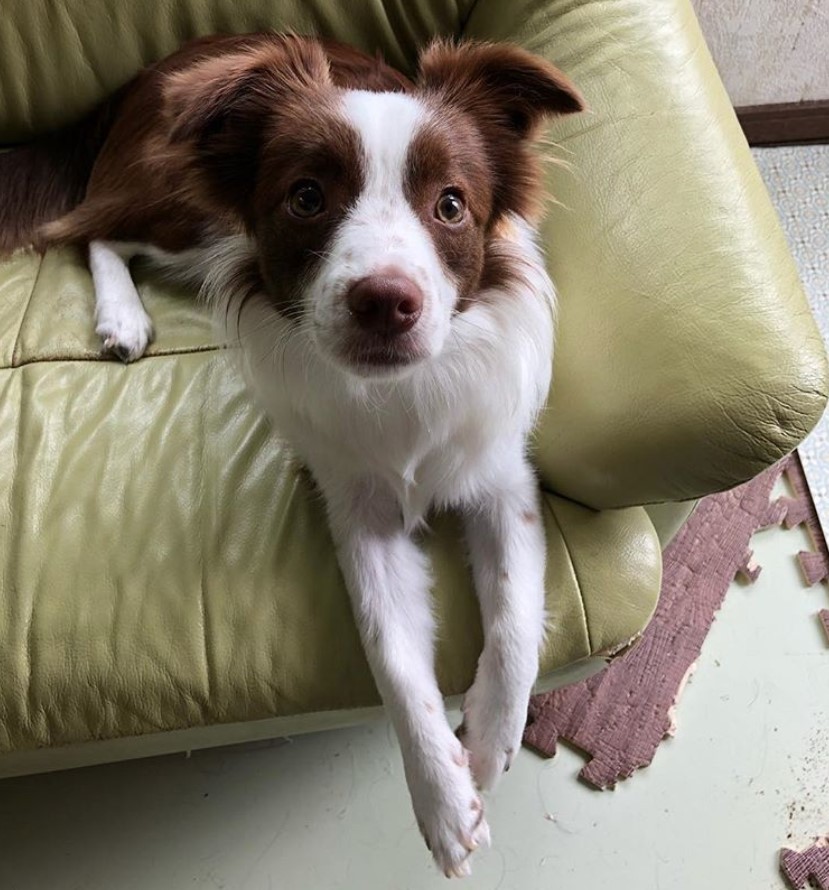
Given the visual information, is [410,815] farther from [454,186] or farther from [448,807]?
[454,186]

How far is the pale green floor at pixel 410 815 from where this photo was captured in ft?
5.76

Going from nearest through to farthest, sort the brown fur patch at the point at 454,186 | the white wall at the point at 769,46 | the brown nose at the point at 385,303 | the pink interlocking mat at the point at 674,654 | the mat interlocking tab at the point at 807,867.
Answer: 1. the brown nose at the point at 385,303
2. the brown fur patch at the point at 454,186
3. the mat interlocking tab at the point at 807,867
4. the pink interlocking mat at the point at 674,654
5. the white wall at the point at 769,46

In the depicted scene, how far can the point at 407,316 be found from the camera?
114 cm

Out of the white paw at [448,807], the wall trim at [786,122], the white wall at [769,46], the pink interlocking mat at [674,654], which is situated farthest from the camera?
the wall trim at [786,122]

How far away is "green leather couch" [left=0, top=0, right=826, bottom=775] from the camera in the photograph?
4.15 ft

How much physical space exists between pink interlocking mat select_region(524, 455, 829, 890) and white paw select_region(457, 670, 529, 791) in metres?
0.43

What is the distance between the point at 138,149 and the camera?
187cm

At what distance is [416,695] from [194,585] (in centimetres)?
39

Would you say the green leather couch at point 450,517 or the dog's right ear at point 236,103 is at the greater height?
the dog's right ear at point 236,103

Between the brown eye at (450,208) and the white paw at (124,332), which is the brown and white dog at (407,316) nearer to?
the brown eye at (450,208)

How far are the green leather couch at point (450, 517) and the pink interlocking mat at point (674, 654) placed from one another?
47 cm

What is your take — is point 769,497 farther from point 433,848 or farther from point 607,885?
point 433,848

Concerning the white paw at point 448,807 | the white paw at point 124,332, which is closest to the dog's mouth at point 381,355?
the white paw at point 448,807

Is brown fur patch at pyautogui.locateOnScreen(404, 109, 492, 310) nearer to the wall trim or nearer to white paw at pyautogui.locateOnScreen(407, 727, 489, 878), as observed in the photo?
white paw at pyautogui.locateOnScreen(407, 727, 489, 878)
